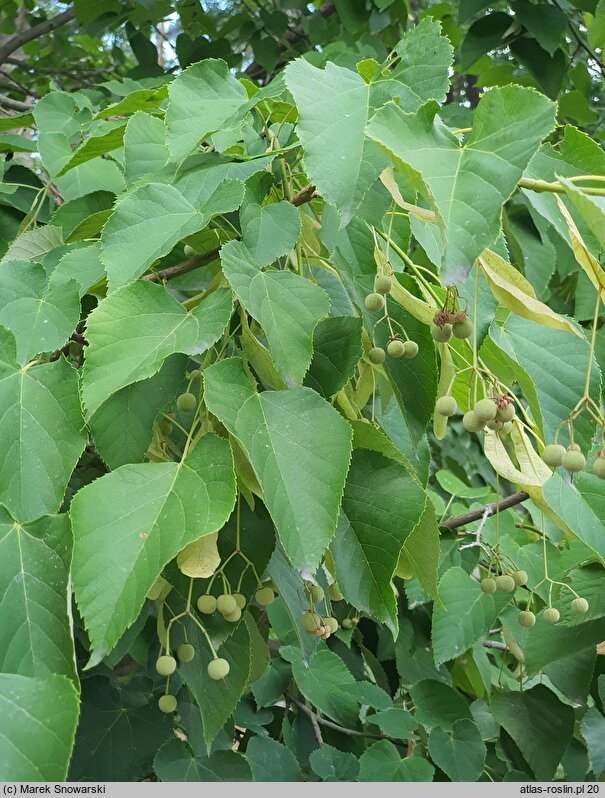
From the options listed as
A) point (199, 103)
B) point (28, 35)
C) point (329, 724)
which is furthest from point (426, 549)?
point (28, 35)

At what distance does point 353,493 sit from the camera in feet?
2.37

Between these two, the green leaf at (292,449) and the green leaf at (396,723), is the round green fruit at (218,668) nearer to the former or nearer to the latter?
the green leaf at (292,449)

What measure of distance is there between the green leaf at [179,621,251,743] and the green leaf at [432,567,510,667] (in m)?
0.49

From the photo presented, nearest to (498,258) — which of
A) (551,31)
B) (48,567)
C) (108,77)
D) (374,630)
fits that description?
(48,567)

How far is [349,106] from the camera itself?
26.4 inches

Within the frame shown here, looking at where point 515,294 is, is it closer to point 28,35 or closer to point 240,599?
point 240,599

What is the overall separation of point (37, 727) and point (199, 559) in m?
0.18

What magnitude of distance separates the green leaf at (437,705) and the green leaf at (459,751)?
0.10 feet

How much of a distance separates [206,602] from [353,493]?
0.56 ft

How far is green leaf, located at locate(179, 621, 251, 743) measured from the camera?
2.56ft

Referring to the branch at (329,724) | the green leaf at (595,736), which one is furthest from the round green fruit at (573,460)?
the branch at (329,724)

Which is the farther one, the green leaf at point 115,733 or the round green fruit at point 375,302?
the green leaf at point 115,733

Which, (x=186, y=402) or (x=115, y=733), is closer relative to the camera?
(x=186, y=402)

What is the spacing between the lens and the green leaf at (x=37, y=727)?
1.65 ft
